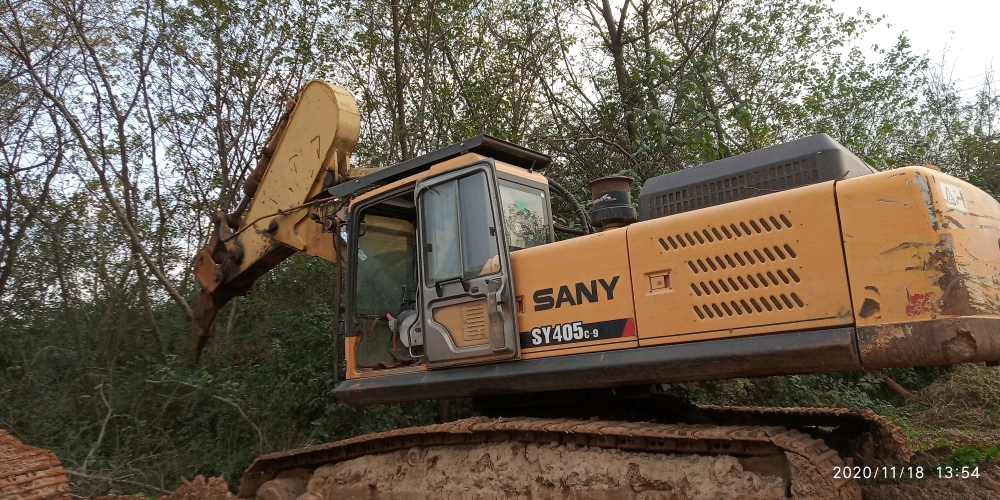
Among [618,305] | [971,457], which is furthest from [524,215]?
[971,457]

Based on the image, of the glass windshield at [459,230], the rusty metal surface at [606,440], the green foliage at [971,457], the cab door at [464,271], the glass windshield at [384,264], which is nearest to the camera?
the rusty metal surface at [606,440]

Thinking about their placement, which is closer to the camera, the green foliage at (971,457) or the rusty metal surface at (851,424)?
the rusty metal surface at (851,424)

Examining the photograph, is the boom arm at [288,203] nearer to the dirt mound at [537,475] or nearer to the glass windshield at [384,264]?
the glass windshield at [384,264]

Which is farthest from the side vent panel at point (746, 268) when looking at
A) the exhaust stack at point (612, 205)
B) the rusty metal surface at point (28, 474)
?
the rusty metal surface at point (28, 474)

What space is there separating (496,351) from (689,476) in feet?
4.39

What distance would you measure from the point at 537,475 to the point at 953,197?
8.58 feet

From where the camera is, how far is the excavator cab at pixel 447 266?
13.9 feet

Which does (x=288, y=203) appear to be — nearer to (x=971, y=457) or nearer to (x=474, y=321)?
(x=474, y=321)

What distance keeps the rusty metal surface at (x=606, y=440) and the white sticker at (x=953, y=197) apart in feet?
4.20

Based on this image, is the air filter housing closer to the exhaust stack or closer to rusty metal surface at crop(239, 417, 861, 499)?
the exhaust stack

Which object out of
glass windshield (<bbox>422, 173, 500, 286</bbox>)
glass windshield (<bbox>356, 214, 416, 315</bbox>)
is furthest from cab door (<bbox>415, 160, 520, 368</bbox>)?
glass windshield (<bbox>356, 214, 416, 315</bbox>)

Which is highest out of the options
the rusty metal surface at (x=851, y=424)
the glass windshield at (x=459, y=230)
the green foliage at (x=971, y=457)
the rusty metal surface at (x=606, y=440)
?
the glass windshield at (x=459, y=230)

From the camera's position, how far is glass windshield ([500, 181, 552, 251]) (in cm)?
450

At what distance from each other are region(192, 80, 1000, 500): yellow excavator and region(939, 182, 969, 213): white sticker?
0.02 m
